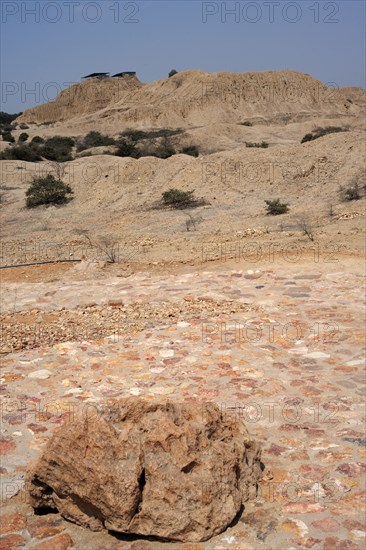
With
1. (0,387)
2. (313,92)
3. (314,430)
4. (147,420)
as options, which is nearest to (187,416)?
(147,420)

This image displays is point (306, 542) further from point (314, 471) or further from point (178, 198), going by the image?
point (178, 198)

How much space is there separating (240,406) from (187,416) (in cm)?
133

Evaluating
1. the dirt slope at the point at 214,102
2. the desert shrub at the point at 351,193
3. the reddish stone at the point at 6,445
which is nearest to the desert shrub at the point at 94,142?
the dirt slope at the point at 214,102

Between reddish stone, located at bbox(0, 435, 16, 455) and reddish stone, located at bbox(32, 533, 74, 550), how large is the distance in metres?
1.03

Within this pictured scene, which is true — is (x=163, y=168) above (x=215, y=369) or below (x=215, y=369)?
above

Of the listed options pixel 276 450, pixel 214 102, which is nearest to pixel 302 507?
pixel 276 450

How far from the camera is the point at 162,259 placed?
34.5 feet

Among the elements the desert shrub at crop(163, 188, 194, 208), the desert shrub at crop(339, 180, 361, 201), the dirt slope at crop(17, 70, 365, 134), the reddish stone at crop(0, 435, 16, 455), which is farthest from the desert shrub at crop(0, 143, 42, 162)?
the reddish stone at crop(0, 435, 16, 455)

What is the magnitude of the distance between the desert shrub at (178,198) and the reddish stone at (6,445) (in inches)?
480

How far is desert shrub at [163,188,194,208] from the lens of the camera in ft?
52.0

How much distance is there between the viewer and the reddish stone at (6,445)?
12.9ft

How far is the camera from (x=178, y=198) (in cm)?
1584

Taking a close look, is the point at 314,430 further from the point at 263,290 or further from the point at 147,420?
the point at 263,290

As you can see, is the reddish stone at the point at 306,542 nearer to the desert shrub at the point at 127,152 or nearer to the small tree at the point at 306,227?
the small tree at the point at 306,227
